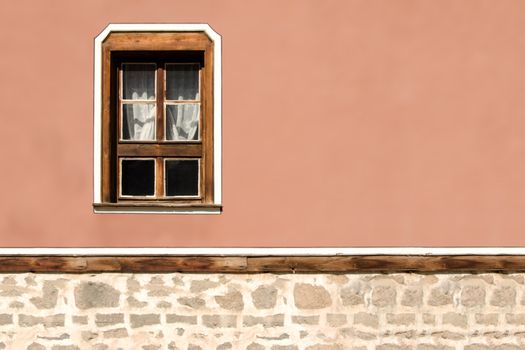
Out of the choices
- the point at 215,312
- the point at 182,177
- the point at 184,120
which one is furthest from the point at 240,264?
the point at 184,120

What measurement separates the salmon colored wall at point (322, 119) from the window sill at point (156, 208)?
0.20 feet

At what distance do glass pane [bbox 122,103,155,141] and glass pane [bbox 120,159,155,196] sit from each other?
0.24 meters

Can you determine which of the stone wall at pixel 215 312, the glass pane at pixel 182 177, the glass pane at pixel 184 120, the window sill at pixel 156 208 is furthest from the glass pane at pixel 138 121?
the stone wall at pixel 215 312

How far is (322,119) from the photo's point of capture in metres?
7.57

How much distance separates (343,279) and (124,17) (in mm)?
3238

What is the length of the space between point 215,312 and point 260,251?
2.31ft

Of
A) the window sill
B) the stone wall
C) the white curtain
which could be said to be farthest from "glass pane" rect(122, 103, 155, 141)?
the stone wall

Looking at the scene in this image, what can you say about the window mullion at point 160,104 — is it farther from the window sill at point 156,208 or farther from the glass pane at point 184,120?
the window sill at point 156,208

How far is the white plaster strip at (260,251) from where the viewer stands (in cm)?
743

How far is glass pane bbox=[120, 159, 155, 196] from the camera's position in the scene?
25.4 ft

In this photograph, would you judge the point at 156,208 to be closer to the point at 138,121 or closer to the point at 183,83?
the point at 138,121

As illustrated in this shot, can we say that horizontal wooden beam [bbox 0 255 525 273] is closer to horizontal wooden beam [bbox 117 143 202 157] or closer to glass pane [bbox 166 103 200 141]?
horizontal wooden beam [bbox 117 143 202 157]

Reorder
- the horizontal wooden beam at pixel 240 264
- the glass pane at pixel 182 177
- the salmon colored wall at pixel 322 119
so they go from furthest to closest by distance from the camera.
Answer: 1. the glass pane at pixel 182 177
2. the salmon colored wall at pixel 322 119
3. the horizontal wooden beam at pixel 240 264

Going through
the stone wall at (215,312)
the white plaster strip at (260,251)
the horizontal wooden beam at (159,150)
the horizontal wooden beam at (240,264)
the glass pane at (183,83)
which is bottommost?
the stone wall at (215,312)
